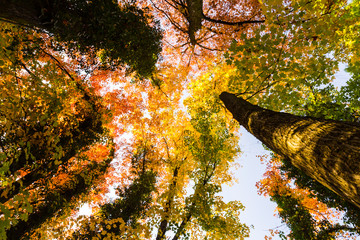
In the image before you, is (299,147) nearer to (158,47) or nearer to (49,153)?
(158,47)

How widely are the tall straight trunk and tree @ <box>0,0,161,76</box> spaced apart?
531 cm

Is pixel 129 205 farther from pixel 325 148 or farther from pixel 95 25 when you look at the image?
pixel 325 148

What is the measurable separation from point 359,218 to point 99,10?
42.4 feet

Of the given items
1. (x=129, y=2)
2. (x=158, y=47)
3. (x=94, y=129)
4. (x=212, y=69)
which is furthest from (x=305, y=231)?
(x=129, y=2)

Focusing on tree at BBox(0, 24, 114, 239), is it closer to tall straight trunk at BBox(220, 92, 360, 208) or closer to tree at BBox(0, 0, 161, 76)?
tree at BBox(0, 0, 161, 76)

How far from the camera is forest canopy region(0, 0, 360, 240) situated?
384cm

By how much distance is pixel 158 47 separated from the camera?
6609mm

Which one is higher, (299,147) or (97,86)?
(97,86)

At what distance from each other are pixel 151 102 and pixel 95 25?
24.2 ft

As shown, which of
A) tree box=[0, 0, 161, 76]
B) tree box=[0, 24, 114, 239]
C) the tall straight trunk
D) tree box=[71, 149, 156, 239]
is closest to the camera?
the tall straight trunk

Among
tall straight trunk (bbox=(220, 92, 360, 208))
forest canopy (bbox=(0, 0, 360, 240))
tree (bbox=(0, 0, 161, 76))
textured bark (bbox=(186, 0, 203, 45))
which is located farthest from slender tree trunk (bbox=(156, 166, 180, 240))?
textured bark (bbox=(186, 0, 203, 45))

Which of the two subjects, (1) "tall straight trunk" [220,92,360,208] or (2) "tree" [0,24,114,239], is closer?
(1) "tall straight trunk" [220,92,360,208]

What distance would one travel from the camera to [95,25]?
15.9 ft

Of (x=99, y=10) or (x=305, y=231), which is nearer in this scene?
(x=99, y=10)
